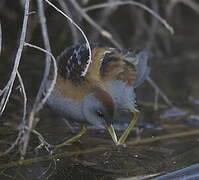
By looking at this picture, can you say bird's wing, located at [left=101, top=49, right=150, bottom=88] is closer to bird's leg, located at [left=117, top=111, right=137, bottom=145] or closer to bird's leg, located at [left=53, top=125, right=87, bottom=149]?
bird's leg, located at [left=117, top=111, right=137, bottom=145]

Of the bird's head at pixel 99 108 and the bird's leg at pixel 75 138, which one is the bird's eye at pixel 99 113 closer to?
the bird's head at pixel 99 108

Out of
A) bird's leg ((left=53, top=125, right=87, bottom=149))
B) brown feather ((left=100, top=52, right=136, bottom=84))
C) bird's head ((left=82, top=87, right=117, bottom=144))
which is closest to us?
bird's head ((left=82, top=87, right=117, bottom=144))

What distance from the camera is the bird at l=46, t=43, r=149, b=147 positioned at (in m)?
4.40

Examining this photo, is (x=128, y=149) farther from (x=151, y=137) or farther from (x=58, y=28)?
(x=58, y=28)

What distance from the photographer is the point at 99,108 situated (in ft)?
14.3

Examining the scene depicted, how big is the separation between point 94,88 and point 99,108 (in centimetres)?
19

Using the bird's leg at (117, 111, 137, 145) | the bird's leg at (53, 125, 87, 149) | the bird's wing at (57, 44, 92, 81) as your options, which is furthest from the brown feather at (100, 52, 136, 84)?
the bird's leg at (53, 125, 87, 149)

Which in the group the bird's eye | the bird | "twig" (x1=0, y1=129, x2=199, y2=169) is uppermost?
the bird

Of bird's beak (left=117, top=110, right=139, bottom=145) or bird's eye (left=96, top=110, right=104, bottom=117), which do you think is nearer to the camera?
bird's eye (left=96, top=110, right=104, bottom=117)

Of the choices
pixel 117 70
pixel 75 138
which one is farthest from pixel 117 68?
pixel 75 138

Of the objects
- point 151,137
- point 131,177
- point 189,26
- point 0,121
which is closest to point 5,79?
point 0,121

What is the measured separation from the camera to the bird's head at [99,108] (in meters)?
4.33

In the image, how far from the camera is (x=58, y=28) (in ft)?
24.2

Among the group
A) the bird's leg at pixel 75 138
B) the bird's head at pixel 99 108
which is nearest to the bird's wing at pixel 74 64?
the bird's head at pixel 99 108
